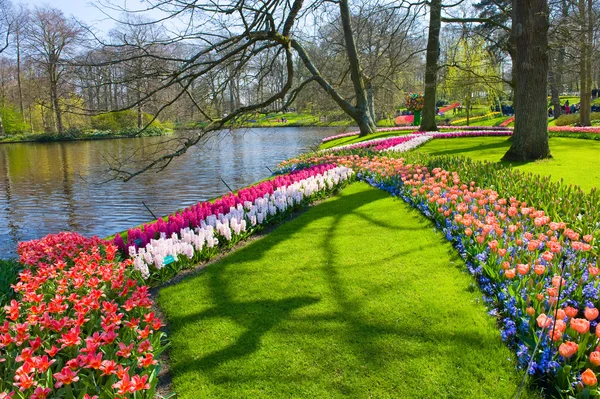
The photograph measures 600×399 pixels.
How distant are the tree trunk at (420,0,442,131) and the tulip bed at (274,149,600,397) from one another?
1084 centimetres

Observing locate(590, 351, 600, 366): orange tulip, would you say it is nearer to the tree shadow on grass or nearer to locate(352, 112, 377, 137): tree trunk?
the tree shadow on grass

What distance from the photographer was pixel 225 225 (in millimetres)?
5184

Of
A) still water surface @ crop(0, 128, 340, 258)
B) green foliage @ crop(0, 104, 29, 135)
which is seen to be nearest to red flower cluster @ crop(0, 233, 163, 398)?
still water surface @ crop(0, 128, 340, 258)

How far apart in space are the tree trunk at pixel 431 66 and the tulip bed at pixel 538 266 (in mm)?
10838

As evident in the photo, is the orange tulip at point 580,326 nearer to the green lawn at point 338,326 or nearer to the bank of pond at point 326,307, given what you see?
the bank of pond at point 326,307

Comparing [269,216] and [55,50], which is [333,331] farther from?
[55,50]

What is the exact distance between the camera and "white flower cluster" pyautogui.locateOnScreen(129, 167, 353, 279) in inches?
172

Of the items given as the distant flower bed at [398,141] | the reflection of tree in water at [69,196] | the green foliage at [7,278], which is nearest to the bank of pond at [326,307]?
the green foliage at [7,278]

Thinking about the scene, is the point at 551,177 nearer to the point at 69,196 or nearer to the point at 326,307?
the point at 326,307

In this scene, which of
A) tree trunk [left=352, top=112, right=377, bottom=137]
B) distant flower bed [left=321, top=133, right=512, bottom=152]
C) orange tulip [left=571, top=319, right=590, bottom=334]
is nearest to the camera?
orange tulip [left=571, top=319, right=590, bottom=334]

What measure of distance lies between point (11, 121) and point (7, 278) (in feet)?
155

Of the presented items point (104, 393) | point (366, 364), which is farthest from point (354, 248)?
point (104, 393)

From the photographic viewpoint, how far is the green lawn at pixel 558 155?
7.41 meters

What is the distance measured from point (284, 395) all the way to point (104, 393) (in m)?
1.06
